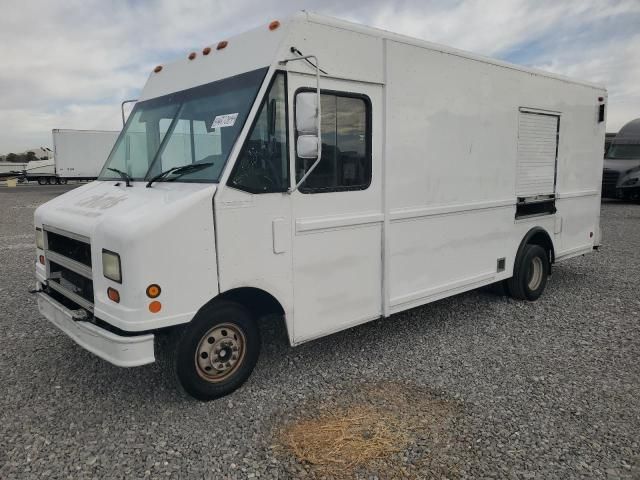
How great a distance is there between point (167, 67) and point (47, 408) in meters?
3.13

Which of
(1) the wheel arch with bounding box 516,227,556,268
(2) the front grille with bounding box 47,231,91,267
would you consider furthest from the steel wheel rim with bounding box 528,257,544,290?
(2) the front grille with bounding box 47,231,91,267

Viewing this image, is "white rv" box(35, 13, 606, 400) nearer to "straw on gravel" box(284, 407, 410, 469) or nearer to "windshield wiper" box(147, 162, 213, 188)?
"windshield wiper" box(147, 162, 213, 188)

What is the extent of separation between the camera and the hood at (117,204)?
3359 mm

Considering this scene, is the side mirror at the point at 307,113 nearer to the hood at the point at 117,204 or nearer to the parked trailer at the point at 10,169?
the hood at the point at 117,204

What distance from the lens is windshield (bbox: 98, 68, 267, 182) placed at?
12.2 feet

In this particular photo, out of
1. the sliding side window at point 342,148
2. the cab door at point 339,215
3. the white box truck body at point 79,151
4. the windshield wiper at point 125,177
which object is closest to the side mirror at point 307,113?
the cab door at point 339,215

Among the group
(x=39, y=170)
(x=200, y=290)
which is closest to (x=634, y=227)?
(x=200, y=290)

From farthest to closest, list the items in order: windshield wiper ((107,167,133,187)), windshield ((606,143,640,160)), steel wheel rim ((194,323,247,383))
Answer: windshield ((606,143,640,160)) < windshield wiper ((107,167,133,187)) < steel wheel rim ((194,323,247,383))

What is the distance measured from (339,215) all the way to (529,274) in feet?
11.2

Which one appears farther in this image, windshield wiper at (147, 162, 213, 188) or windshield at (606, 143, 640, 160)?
windshield at (606, 143, 640, 160)

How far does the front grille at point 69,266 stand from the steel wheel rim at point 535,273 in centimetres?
520

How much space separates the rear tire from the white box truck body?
92.6 ft

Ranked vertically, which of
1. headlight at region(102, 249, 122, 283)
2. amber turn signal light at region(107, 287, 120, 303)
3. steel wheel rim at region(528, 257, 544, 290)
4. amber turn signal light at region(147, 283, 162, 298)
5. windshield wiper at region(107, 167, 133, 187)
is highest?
windshield wiper at region(107, 167, 133, 187)

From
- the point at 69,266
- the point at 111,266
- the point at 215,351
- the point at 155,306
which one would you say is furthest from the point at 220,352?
the point at 69,266
